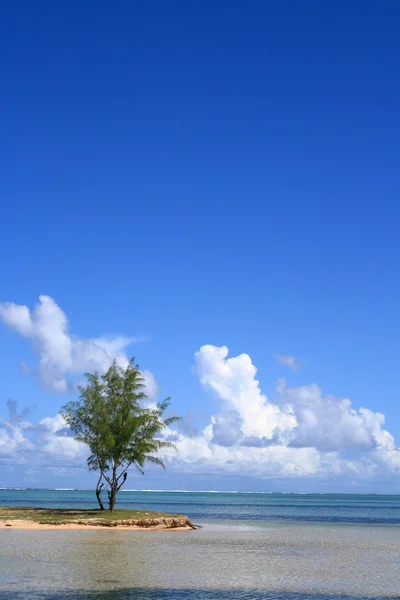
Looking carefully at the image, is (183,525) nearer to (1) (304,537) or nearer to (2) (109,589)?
A: (1) (304,537)

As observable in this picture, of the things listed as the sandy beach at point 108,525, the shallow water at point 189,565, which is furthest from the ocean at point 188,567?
the sandy beach at point 108,525

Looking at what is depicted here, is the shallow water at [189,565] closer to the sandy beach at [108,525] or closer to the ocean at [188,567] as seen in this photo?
the ocean at [188,567]

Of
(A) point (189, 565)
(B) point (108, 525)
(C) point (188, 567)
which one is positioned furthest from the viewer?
(B) point (108, 525)

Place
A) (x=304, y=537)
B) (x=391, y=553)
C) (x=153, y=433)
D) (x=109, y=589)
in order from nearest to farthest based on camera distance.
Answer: (x=109, y=589), (x=391, y=553), (x=304, y=537), (x=153, y=433)

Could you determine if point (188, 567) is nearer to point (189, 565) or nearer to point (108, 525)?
point (189, 565)

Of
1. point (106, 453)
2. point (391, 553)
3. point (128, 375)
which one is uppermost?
point (128, 375)

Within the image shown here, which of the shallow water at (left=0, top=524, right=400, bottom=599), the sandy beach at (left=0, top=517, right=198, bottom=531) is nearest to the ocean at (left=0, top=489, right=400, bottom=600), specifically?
the shallow water at (left=0, top=524, right=400, bottom=599)

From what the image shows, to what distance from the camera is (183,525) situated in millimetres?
74000

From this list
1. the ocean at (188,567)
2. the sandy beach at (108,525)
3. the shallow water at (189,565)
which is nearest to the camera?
the ocean at (188,567)

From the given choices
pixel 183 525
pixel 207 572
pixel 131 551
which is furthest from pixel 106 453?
pixel 207 572

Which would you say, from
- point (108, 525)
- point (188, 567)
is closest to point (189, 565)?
point (188, 567)

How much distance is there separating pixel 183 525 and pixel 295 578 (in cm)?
3930

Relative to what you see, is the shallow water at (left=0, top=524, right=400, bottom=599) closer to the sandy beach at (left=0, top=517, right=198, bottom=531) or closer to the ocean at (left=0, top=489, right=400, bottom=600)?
the ocean at (left=0, top=489, right=400, bottom=600)

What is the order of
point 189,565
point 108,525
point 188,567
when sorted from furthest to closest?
point 108,525 → point 189,565 → point 188,567
